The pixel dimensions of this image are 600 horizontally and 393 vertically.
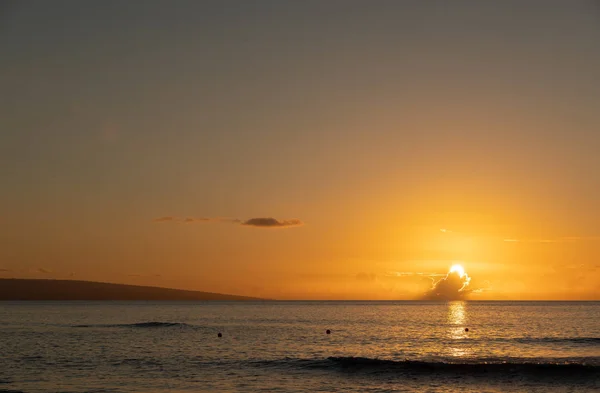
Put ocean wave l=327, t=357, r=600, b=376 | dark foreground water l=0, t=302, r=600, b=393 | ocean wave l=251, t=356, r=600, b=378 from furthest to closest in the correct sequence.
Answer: ocean wave l=327, t=357, r=600, b=376 → ocean wave l=251, t=356, r=600, b=378 → dark foreground water l=0, t=302, r=600, b=393

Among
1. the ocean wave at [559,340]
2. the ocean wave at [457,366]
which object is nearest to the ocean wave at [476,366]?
the ocean wave at [457,366]

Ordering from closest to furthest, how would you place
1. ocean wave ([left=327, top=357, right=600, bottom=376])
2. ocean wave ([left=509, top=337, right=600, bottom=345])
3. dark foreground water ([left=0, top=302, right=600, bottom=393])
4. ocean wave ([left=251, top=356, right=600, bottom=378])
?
dark foreground water ([left=0, top=302, right=600, bottom=393]) → ocean wave ([left=251, top=356, right=600, bottom=378]) → ocean wave ([left=327, top=357, right=600, bottom=376]) → ocean wave ([left=509, top=337, right=600, bottom=345])

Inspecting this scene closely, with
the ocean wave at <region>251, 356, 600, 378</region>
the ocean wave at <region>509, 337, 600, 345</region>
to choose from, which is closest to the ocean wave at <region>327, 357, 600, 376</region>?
the ocean wave at <region>251, 356, 600, 378</region>

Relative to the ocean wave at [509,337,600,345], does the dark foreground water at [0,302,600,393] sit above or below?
below

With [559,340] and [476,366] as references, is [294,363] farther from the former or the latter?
[559,340]

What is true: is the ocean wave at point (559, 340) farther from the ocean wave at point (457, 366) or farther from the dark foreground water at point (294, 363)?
the ocean wave at point (457, 366)

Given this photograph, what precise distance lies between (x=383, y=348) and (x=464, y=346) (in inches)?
426

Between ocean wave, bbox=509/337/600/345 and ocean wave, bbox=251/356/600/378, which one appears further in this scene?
ocean wave, bbox=509/337/600/345

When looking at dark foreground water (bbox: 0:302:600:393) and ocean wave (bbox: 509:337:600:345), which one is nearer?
dark foreground water (bbox: 0:302:600:393)

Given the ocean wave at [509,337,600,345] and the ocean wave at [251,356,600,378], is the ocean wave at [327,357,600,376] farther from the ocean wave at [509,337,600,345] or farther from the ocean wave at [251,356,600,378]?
the ocean wave at [509,337,600,345]

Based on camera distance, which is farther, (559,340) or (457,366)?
(559,340)

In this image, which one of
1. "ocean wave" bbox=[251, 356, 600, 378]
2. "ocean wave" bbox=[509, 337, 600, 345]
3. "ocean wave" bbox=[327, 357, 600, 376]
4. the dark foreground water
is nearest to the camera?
the dark foreground water

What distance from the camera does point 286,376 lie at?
165ft

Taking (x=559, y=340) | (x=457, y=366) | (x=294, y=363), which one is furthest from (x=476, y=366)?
(x=559, y=340)
